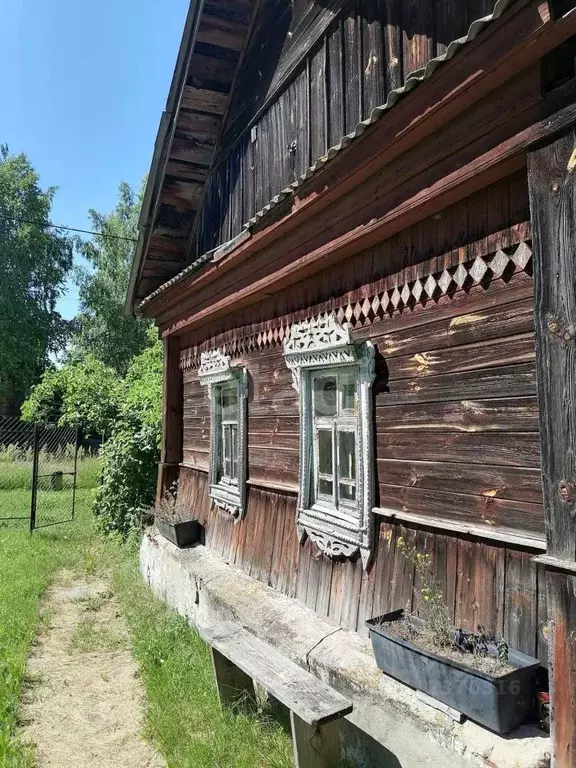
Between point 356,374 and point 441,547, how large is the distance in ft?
4.29

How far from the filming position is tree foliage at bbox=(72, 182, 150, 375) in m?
28.2

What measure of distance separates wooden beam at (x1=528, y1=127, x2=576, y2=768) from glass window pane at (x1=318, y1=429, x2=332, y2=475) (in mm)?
2183

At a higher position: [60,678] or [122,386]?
[122,386]

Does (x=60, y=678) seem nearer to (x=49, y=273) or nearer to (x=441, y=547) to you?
(x=441, y=547)

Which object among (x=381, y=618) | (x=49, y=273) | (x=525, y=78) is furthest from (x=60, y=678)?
(x=49, y=273)

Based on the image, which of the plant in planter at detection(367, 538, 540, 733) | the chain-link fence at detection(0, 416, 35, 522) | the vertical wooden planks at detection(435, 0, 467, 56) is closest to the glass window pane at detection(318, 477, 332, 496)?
the plant in planter at detection(367, 538, 540, 733)

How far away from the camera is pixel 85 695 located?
462 cm

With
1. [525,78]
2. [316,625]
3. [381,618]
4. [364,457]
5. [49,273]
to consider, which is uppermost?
[49,273]

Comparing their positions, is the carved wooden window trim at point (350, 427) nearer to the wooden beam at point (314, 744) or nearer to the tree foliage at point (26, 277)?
the wooden beam at point (314, 744)

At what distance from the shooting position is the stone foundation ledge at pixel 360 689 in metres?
2.47

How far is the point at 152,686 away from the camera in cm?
452

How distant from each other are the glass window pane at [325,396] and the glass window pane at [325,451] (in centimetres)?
15

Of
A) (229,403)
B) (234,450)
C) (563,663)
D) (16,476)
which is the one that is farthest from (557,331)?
(16,476)

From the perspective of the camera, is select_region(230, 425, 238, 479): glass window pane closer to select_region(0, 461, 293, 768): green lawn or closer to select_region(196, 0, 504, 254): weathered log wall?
select_region(0, 461, 293, 768): green lawn
